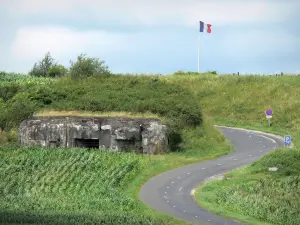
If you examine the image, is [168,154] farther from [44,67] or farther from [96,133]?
[44,67]

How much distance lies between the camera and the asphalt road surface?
45.8 metres

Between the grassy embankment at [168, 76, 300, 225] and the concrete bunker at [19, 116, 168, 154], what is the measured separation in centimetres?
1197

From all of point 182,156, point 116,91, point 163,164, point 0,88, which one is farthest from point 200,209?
point 0,88

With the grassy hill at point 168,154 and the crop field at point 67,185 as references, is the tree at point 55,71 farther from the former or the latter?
the crop field at point 67,185

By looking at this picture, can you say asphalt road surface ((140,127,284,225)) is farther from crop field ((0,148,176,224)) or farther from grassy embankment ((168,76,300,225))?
crop field ((0,148,176,224))

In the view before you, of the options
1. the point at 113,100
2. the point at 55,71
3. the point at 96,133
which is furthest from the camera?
the point at 55,71

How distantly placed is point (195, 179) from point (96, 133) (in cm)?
1646

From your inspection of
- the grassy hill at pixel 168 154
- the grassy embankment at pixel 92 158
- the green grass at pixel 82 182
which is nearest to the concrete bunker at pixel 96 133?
the grassy embankment at pixel 92 158

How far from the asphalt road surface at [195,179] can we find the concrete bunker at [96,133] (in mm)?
6310

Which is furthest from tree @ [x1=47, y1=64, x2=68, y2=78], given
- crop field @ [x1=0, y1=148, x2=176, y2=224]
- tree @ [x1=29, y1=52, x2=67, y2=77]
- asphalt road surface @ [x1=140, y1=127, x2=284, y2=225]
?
crop field @ [x1=0, y1=148, x2=176, y2=224]

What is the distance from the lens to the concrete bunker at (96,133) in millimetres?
69438

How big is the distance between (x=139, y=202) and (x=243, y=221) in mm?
8849

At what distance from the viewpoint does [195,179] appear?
57781 mm

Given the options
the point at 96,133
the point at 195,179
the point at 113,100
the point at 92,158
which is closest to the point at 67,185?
the point at 92,158
